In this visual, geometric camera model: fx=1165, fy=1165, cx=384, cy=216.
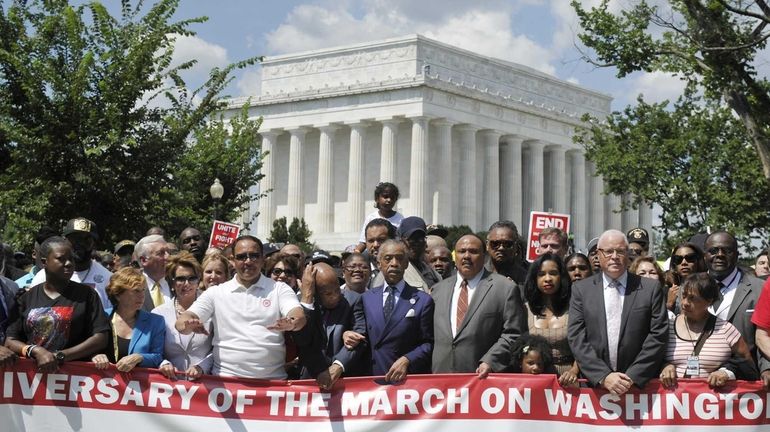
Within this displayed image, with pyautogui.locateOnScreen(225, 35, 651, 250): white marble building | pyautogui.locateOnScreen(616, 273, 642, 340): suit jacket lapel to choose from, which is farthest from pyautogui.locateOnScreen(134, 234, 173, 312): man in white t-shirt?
pyautogui.locateOnScreen(225, 35, 651, 250): white marble building

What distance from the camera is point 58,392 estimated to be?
10.2 metres

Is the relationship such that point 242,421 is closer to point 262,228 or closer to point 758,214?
point 758,214

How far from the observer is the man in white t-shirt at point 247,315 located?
988 centimetres

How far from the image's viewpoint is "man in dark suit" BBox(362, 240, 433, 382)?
10328 millimetres

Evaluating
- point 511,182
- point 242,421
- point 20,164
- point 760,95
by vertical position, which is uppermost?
point 511,182

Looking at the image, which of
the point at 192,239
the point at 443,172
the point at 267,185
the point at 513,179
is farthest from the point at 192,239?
the point at 513,179

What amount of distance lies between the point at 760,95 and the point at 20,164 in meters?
14.2

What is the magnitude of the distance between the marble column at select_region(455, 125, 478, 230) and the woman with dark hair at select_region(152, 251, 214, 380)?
8492 cm

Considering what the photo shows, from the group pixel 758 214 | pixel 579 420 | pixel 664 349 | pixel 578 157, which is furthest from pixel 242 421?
pixel 578 157

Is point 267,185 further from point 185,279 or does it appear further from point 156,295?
point 185,279

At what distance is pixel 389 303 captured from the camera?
34.4 feet

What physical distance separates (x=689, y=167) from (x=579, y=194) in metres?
53.3

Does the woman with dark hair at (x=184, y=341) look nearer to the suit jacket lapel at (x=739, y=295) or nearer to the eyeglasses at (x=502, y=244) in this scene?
the eyeglasses at (x=502, y=244)

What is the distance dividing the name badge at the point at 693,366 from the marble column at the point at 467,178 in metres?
85.5
